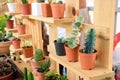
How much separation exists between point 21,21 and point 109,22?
4.65 feet

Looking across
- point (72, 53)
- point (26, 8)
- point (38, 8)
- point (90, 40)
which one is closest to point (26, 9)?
point (26, 8)

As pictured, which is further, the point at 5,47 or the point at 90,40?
the point at 5,47

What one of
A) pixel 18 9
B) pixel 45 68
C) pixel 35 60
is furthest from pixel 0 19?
pixel 45 68

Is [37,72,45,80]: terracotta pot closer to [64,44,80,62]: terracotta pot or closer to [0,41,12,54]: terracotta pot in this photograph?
[64,44,80,62]: terracotta pot

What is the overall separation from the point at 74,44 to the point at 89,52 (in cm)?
10

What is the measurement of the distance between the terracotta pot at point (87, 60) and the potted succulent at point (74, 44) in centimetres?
8

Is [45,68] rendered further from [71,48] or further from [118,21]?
[118,21]

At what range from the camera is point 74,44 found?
3.08 ft

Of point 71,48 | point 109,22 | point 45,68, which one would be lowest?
point 45,68

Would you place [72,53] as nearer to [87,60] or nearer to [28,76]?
[87,60]

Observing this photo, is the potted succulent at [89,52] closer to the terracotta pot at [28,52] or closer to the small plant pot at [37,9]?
the small plant pot at [37,9]

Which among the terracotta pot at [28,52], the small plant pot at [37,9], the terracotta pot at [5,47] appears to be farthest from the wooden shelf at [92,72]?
the terracotta pot at [5,47]

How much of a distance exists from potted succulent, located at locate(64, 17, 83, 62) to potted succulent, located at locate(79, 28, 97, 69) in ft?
0.24

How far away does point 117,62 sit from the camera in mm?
1240
